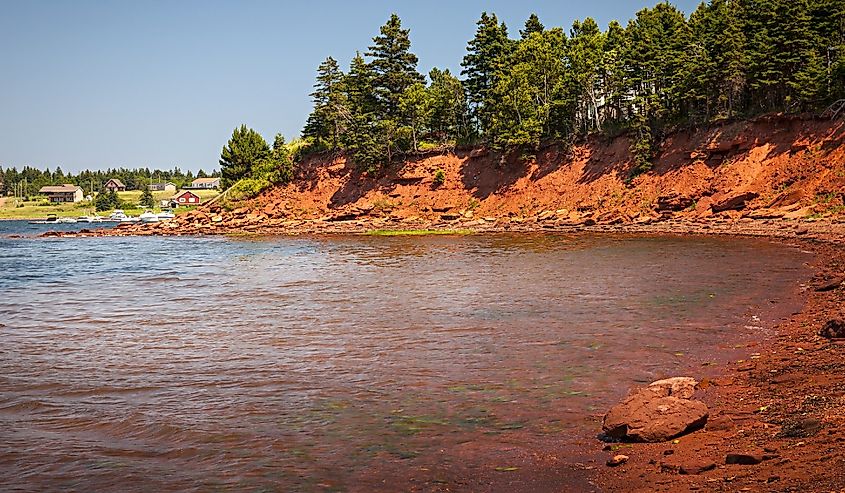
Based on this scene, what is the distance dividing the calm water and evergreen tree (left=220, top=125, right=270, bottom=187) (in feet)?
188

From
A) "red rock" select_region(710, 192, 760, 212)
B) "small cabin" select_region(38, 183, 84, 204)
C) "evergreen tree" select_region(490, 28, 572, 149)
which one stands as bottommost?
"red rock" select_region(710, 192, 760, 212)

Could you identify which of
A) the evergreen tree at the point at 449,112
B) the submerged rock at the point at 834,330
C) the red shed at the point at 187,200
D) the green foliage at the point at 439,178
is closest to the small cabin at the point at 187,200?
the red shed at the point at 187,200

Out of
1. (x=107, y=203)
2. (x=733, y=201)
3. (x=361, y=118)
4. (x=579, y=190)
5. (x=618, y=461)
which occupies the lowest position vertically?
(x=618, y=461)

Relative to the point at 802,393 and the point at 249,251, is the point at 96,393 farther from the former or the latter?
the point at 249,251

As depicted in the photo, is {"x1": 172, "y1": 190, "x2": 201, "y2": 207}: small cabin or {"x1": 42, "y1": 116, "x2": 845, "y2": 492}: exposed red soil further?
{"x1": 172, "y1": 190, "x2": 201, "y2": 207}: small cabin

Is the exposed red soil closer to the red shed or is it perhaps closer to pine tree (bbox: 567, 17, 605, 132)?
pine tree (bbox: 567, 17, 605, 132)

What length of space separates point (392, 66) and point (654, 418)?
209ft

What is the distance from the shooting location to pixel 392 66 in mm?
68250

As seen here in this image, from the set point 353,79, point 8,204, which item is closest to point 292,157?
point 353,79

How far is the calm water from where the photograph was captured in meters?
7.40

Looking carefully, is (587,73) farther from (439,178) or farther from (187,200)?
(187,200)

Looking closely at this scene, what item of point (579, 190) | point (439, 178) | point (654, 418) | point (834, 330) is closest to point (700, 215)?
point (579, 190)

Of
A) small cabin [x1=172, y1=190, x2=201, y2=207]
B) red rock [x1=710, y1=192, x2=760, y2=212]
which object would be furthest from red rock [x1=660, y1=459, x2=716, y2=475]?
small cabin [x1=172, y1=190, x2=201, y2=207]

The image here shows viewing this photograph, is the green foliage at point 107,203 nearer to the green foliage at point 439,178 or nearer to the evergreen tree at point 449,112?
the evergreen tree at point 449,112
